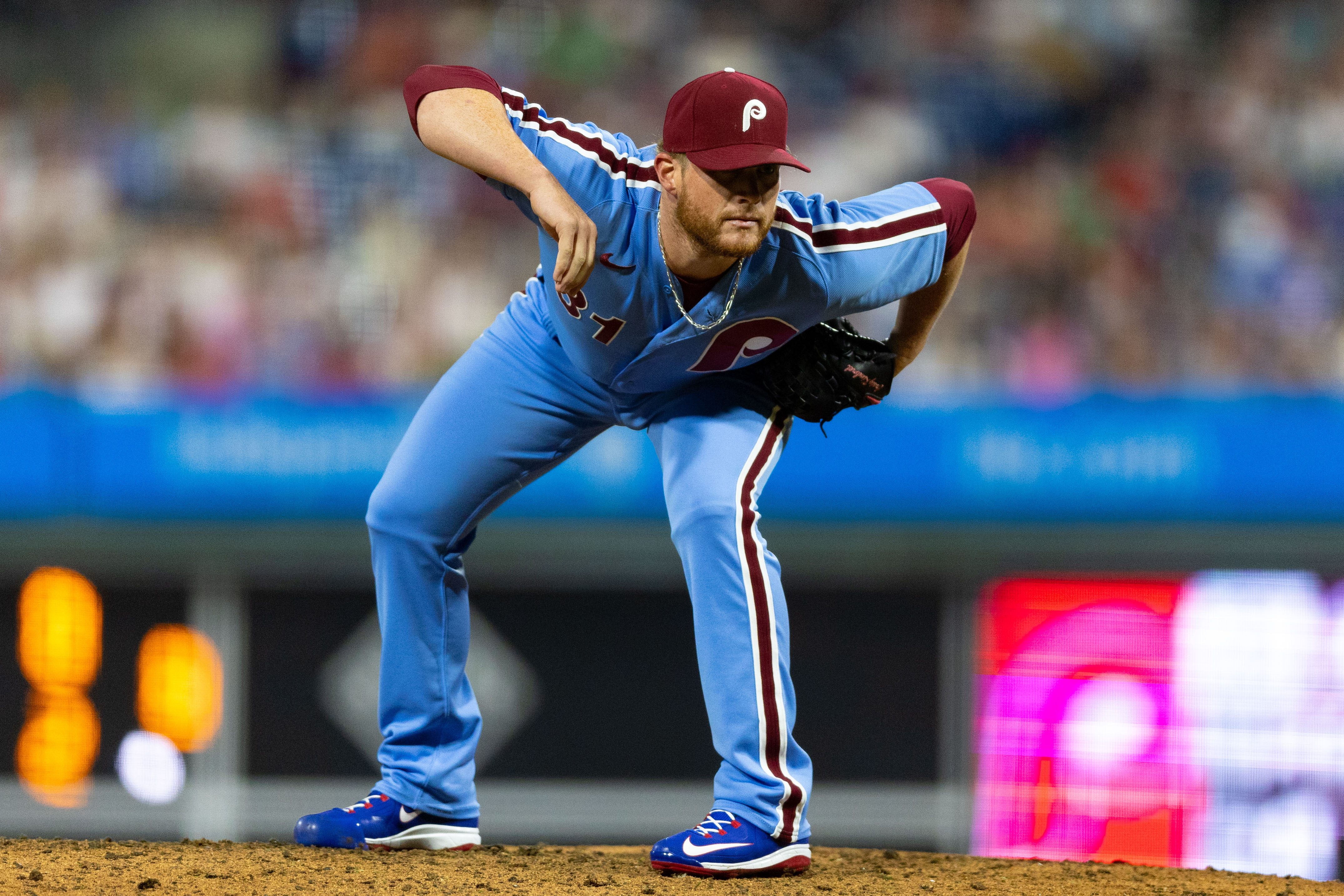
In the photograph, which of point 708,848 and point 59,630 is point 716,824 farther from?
point 59,630

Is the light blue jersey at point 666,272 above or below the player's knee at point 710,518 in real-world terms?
above

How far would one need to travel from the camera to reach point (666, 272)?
A: 260cm

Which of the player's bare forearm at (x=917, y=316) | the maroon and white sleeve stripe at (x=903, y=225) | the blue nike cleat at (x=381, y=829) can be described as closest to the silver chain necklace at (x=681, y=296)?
the maroon and white sleeve stripe at (x=903, y=225)

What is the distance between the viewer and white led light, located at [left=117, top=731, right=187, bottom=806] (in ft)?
15.9

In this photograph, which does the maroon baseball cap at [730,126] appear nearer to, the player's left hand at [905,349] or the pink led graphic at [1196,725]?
the player's left hand at [905,349]

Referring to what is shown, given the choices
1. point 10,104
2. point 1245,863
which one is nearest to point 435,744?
point 1245,863

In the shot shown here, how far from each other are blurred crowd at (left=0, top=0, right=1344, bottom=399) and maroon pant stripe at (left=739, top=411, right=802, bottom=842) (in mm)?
3607

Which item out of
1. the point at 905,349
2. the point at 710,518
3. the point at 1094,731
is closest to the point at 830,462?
the point at 1094,731

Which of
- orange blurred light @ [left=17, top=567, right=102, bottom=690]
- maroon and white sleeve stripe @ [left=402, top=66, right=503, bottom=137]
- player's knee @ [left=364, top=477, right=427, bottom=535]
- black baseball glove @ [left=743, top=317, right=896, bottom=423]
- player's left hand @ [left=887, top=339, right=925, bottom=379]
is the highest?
maroon and white sleeve stripe @ [left=402, top=66, right=503, bottom=137]

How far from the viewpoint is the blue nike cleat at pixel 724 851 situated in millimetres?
2553

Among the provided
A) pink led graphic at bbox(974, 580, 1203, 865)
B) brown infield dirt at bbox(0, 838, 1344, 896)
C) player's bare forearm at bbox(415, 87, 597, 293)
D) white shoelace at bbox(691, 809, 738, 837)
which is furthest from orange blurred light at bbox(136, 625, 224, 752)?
player's bare forearm at bbox(415, 87, 597, 293)

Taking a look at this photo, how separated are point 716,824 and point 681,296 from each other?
0.92 meters

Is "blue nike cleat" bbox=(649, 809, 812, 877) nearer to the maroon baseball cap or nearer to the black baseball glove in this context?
the black baseball glove

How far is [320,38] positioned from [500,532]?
10.4ft
